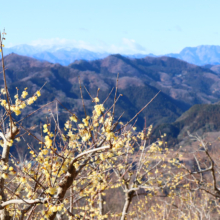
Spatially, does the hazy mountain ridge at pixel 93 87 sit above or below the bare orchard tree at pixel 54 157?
below

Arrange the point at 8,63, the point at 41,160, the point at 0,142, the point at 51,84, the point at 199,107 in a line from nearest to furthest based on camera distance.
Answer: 1. the point at 41,160
2. the point at 0,142
3. the point at 199,107
4. the point at 51,84
5. the point at 8,63

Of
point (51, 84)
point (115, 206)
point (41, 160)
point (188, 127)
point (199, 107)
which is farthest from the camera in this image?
point (51, 84)

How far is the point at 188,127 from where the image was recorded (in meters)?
101

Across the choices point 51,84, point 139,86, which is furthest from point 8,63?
point 139,86

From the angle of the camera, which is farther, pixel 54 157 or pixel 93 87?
pixel 93 87

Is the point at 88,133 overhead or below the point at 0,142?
overhead

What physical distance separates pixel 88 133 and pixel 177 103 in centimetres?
19573

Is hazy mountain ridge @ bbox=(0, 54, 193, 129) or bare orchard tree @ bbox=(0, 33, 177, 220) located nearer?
bare orchard tree @ bbox=(0, 33, 177, 220)

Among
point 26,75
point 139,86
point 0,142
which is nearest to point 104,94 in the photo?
point 139,86

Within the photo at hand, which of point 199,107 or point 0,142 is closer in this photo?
point 0,142

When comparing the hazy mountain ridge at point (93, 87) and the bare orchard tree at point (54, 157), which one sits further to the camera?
the hazy mountain ridge at point (93, 87)

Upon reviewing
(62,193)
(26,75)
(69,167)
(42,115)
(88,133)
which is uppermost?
(88,133)

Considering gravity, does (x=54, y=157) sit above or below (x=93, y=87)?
above

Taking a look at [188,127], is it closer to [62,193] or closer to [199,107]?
[199,107]
